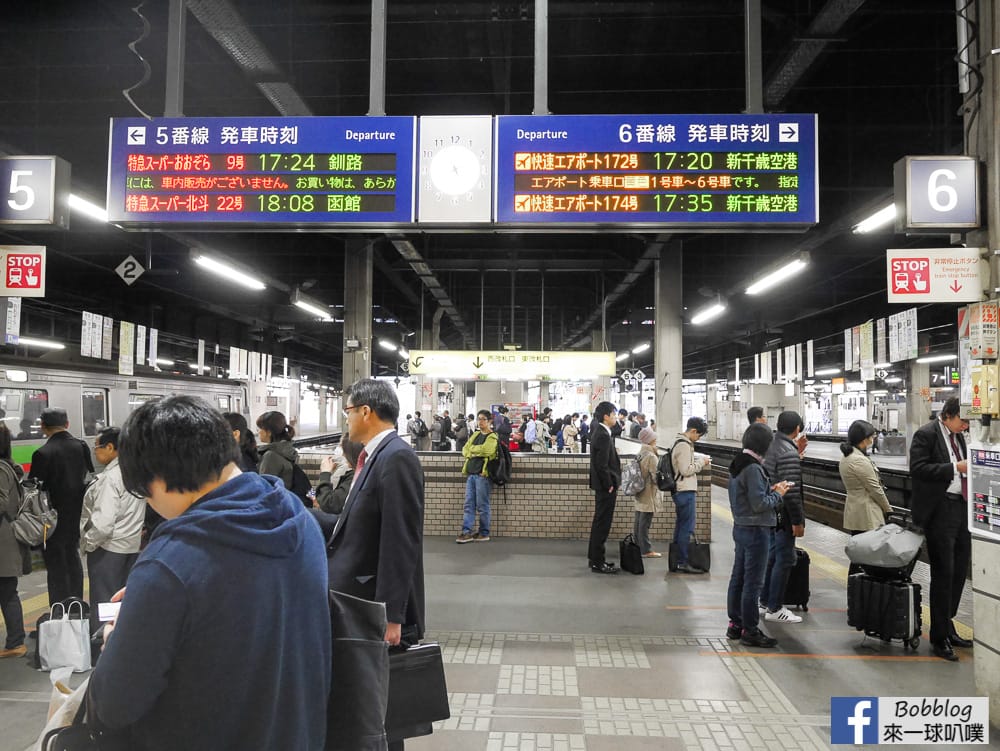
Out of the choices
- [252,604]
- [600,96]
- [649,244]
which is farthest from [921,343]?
[252,604]

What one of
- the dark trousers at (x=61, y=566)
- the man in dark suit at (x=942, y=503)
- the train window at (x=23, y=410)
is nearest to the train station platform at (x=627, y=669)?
the man in dark suit at (x=942, y=503)

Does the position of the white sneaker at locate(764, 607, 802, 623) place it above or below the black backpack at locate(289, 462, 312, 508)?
below

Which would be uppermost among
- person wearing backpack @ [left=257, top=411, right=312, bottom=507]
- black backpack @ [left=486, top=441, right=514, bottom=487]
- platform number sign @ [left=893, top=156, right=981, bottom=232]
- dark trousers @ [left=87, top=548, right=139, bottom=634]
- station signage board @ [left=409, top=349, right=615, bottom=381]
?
platform number sign @ [left=893, top=156, right=981, bottom=232]

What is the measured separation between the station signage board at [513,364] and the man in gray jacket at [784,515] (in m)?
7.82

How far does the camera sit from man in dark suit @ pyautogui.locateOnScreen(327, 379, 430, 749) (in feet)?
8.45

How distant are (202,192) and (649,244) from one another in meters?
9.07

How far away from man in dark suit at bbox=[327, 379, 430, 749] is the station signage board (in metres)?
10.5

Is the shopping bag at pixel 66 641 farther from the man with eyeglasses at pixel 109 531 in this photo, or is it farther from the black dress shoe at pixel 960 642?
the black dress shoe at pixel 960 642

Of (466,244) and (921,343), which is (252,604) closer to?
(466,244)

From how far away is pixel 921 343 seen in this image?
21641 mm

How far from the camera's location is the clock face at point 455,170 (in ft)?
15.0

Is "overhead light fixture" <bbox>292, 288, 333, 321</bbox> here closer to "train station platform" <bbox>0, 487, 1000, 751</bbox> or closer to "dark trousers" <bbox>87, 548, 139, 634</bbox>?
"train station platform" <bbox>0, 487, 1000, 751</bbox>

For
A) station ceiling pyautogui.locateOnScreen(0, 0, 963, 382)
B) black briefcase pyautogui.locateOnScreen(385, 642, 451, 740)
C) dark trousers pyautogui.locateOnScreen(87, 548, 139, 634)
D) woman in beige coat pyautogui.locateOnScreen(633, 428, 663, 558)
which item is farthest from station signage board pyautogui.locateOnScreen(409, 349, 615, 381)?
black briefcase pyautogui.locateOnScreen(385, 642, 451, 740)

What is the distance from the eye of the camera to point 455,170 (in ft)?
A: 15.0
